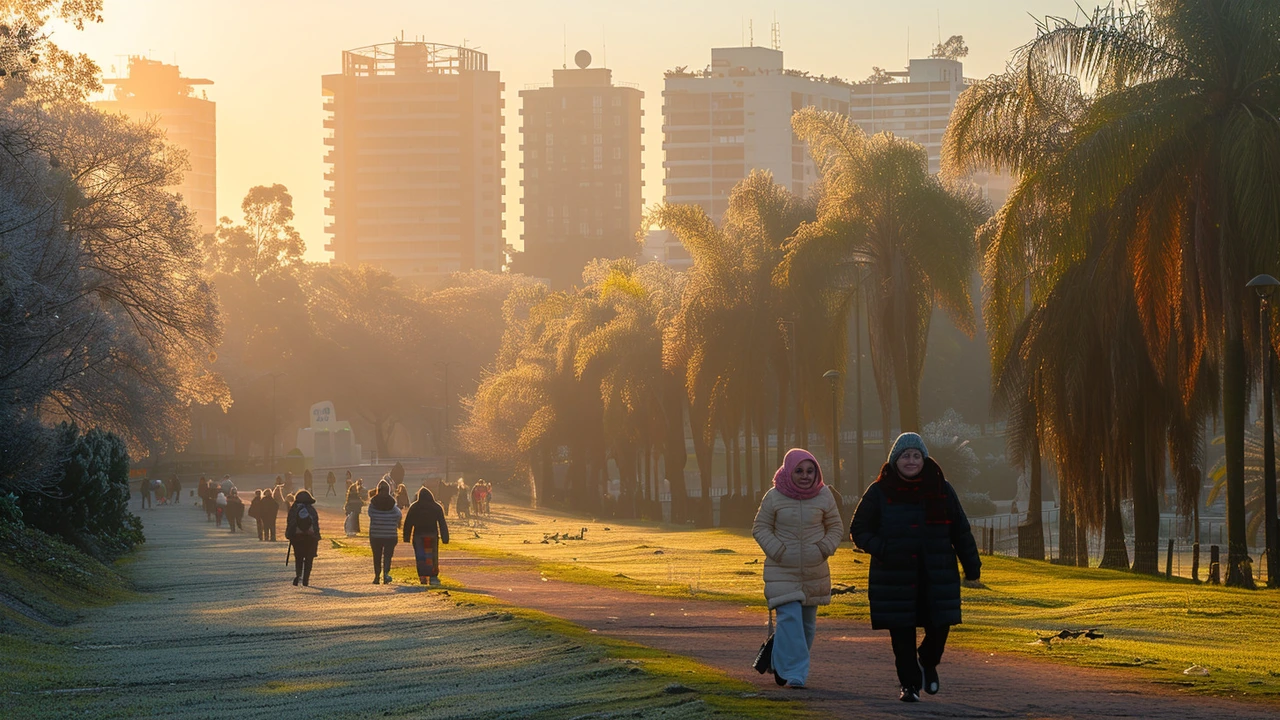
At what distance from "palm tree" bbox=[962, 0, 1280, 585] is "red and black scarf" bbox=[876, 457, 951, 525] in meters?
14.6

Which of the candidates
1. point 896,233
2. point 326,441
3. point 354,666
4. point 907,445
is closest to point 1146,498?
point 896,233

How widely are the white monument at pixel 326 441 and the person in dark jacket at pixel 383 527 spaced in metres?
65.8

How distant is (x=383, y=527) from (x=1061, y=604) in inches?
427

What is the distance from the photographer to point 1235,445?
25.4 metres

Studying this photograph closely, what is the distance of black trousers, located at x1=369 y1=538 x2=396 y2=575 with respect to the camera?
26062 millimetres

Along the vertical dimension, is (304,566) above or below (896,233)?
below

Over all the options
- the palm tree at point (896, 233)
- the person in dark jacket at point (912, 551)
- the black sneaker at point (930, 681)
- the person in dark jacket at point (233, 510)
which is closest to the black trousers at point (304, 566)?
the palm tree at point (896, 233)

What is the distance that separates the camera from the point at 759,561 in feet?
105

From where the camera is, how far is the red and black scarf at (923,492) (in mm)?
10289

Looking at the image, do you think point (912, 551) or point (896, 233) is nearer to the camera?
point (912, 551)

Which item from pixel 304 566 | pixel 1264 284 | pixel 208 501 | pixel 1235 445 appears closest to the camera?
pixel 1264 284

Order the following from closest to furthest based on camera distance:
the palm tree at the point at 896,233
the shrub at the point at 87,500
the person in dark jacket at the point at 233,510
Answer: the shrub at the point at 87,500
the palm tree at the point at 896,233
the person in dark jacket at the point at 233,510

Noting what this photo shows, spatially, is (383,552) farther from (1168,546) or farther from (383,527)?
(1168,546)

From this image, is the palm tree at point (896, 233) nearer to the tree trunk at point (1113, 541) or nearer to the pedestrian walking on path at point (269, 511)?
the tree trunk at point (1113, 541)
